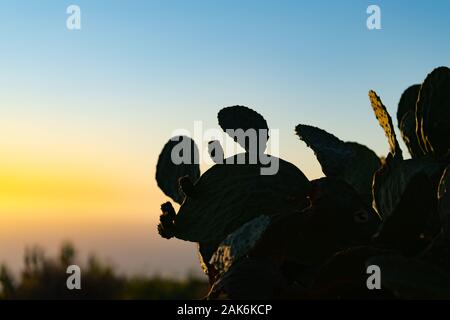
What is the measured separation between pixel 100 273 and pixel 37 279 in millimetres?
815

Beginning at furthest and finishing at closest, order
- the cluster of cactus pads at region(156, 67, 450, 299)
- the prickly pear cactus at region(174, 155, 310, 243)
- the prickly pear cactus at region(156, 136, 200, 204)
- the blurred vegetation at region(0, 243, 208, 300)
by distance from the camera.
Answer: the blurred vegetation at region(0, 243, 208, 300) < the prickly pear cactus at region(156, 136, 200, 204) < the prickly pear cactus at region(174, 155, 310, 243) < the cluster of cactus pads at region(156, 67, 450, 299)

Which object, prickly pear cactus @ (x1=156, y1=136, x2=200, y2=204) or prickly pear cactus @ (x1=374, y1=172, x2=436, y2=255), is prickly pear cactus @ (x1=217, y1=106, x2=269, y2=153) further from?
prickly pear cactus @ (x1=374, y1=172, x2=436, y2=255)

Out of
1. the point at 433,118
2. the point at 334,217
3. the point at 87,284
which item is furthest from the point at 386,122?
the point at 87,284

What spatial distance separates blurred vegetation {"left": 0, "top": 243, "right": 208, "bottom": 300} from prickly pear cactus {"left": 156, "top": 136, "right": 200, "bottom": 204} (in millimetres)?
7731

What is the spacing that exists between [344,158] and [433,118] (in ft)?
0.68

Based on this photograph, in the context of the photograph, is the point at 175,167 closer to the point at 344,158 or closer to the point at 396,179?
the point at 344,158

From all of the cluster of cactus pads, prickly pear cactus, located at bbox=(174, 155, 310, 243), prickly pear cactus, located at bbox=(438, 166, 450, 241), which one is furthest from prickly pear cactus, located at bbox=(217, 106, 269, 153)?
prickly pear cactus, located at bbox=(438, 166, 450, 241)

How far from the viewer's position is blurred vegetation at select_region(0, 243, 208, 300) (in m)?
8.99

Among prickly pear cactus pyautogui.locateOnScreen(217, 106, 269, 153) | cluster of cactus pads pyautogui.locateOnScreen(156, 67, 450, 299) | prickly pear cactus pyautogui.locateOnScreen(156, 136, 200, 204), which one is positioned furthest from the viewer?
prickly pear cactus pyautogui.locateOnScreen(156, 136, 200, 204)

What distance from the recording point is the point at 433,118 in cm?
100

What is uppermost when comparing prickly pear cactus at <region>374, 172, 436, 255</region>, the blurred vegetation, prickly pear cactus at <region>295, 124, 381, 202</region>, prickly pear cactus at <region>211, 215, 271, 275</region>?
prickly pear cactus at <region>295, 124, 381, 202</region>

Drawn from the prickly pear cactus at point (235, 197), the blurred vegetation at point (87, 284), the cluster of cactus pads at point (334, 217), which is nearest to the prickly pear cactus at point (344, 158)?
the cluster of cactus pads at point (334, 217)

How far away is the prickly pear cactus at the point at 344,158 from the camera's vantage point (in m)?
1.14
